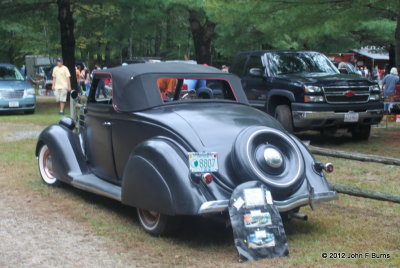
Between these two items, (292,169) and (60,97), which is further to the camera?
(60,97)

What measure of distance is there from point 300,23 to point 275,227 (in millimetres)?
9240

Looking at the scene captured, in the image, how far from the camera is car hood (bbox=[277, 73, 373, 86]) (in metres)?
11.2

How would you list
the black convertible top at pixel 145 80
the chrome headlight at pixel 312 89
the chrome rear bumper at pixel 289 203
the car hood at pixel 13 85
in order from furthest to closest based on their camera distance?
1. the car hood at pixel 13 85
2. the chrome headlight at pixel 312 89
3. the black convertible top at pixel 145 80
4. the chrome rear bumper at pixel 289 203

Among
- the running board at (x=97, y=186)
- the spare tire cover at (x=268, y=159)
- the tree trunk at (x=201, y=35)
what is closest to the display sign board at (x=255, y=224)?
the spare tire cover at (x=268, y=159)

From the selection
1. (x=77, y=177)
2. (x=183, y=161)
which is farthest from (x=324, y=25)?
(x=183, y=161)

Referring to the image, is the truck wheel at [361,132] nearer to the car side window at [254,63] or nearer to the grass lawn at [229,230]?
the car side window at [254,63]

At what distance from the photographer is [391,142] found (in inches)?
478

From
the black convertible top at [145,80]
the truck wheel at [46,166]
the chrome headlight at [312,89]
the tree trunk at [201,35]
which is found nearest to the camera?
the black convertible top at [145,80]

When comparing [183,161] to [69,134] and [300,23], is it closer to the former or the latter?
[69,134]

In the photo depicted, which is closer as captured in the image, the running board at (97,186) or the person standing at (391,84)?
the running board at (97,186)

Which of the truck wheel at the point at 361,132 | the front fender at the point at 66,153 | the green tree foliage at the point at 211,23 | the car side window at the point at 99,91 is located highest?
the green tree foliage at the point at 211,23

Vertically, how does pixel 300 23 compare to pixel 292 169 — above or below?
above

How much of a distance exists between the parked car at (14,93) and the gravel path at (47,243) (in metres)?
12.4

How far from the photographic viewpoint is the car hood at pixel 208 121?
17.7 ft
